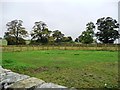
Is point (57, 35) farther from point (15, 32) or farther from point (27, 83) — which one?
point (27, 83)

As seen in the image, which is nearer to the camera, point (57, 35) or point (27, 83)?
point (27, 83)

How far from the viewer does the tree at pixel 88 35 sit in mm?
28375

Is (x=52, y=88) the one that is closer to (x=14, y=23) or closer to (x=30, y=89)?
(x=30, y=89)

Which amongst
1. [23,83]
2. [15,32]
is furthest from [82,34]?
[23,83]

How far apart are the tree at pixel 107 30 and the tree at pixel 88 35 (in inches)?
36.4

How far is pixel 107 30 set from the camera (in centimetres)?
2909

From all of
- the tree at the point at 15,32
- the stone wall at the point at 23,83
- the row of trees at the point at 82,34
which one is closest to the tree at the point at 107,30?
the row of trees at the point at 82,34

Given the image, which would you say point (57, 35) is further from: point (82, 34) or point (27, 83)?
point (27, 83)

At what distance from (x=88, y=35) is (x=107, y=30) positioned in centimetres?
282

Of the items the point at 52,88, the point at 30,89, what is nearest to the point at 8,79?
the point at 30,89

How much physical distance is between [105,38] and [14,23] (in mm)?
12772

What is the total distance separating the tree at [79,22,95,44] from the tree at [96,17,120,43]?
92 cm

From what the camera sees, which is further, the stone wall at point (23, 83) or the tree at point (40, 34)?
the tree at point (40, 34)

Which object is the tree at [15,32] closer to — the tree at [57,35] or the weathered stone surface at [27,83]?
the tree at [57,35]
